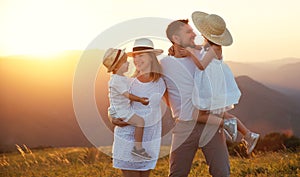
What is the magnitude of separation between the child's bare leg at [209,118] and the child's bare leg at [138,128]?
545mm

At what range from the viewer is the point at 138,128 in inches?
175

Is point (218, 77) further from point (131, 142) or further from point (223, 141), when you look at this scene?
point (131, 142)

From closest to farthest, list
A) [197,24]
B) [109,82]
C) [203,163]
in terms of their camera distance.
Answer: [109,82] < [197,24] < [203,163]

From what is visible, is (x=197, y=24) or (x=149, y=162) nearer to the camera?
(x=149, y=162)

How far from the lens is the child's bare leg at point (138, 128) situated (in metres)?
4.42

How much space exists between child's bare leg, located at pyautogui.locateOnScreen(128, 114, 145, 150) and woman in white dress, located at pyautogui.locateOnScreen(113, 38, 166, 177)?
33 mm

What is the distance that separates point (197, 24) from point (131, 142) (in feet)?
4.22

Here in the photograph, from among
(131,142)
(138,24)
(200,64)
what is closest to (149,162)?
(131,142)

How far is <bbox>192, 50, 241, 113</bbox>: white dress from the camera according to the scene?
4.59 metres

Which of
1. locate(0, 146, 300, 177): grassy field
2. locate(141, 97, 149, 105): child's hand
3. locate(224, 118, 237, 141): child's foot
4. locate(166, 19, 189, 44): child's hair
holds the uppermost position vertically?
locate(166, 19, 189, 44): child's hair

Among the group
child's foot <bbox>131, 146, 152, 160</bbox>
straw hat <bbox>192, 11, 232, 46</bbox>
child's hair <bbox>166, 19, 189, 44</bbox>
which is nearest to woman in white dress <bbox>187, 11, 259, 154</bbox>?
straw hat <bbox>192, 11, 232, 46</bbox>

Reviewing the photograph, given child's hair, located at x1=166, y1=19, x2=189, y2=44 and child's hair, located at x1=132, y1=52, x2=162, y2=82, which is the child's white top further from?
child's hair, located at x1=166, y1=19, x2=189, y2=44

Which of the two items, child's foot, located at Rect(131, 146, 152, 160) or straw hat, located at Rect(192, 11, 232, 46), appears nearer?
child's foot, located at Rect(131, 146, 152, 160)

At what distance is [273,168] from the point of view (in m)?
7.07
